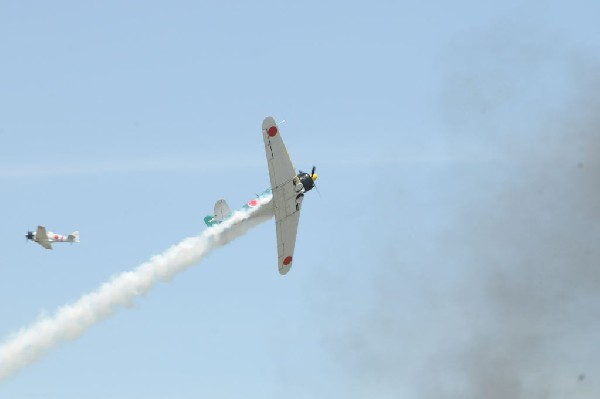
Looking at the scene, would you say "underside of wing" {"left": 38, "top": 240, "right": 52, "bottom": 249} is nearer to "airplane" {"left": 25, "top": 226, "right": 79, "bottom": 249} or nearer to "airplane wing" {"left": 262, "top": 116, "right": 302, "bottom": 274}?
"airplane" {"left": 25, "top": 226, "right": 79, "bottom": 249}

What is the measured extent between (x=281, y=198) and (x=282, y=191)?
71cm

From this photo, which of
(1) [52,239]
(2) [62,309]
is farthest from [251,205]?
(1) [52,239]

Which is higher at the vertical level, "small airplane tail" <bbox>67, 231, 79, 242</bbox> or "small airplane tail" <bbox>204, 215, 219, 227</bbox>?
"small airplane tail" <bbox>67, 231, 79, 242</bbox>

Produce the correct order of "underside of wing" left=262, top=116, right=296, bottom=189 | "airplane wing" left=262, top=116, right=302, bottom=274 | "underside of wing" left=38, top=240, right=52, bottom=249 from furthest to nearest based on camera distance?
"underside of wing" left=38, top=240, right=52, bottom=249
"airplane wing" left=262, top=116, right=302, bottom=274
"underside of wing" left=262, top=116, right=296, bottom=189

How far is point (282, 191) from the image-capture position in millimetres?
84125

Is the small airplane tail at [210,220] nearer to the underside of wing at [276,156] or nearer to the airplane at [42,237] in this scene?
the underside of wing at [276,156]

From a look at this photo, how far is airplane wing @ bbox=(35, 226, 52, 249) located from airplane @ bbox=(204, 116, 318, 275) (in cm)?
1891

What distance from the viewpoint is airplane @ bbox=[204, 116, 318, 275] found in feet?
267

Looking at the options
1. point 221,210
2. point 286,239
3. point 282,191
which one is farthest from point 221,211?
point 282,191

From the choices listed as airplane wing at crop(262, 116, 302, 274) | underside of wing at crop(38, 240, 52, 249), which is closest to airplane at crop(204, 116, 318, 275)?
airplane wing at crop(262, 116, 302, 274)

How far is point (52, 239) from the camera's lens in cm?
10188

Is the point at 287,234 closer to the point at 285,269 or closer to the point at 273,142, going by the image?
the point at 285,269

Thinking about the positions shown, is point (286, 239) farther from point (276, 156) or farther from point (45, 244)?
point (45, 244)

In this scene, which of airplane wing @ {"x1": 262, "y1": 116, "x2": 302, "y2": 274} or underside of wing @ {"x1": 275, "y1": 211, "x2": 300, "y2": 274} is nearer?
airplane wing @ {"x1": 262, "y1": 116, "x2": 302, "y2": 274}
